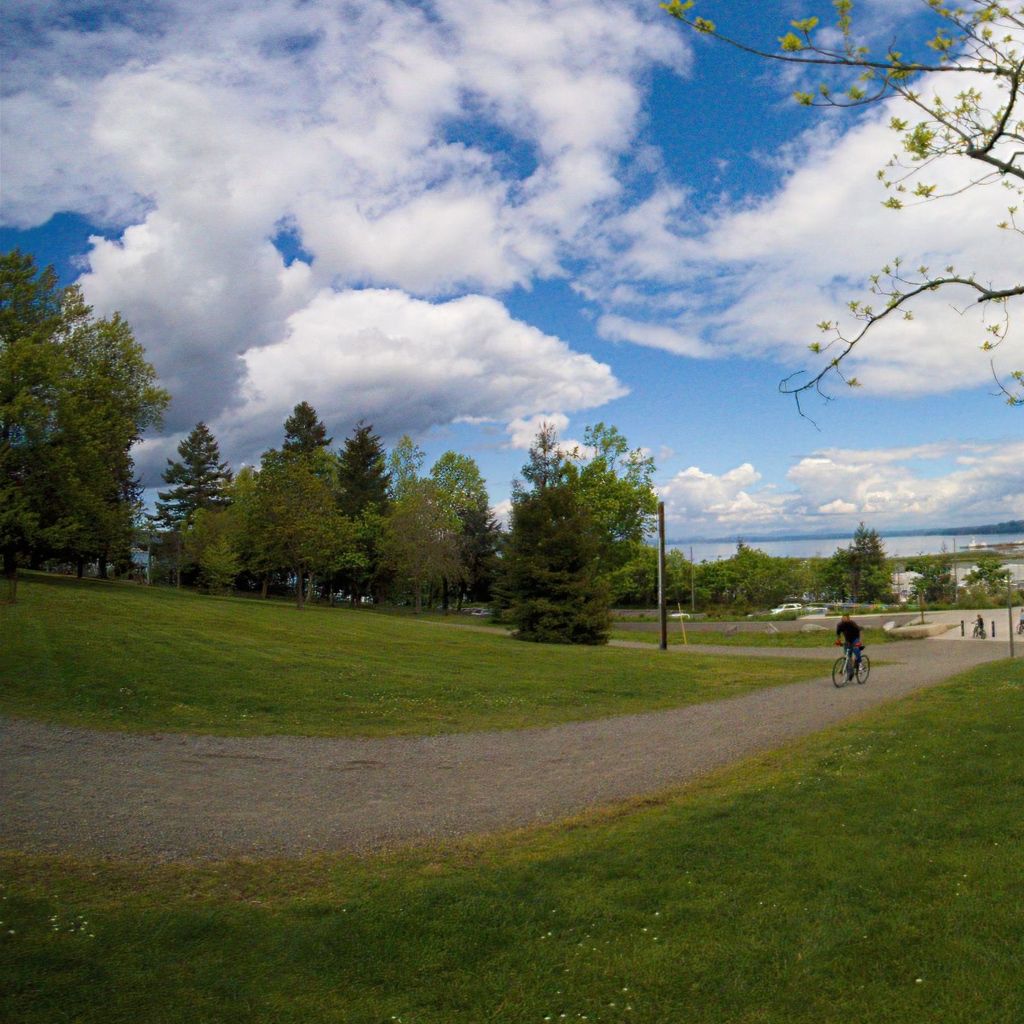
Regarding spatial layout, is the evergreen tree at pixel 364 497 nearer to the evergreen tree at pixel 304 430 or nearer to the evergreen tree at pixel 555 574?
the evergreen tree at pixel 304 430

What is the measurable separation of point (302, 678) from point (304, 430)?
60.6 meters

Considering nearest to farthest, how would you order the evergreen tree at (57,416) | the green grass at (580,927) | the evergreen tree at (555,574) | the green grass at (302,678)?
1. the green grass at (580,927)
2. the green grass at (302,678)
3. the evergreen tree at (57,416)
4. the evergreen tree at (555,574)

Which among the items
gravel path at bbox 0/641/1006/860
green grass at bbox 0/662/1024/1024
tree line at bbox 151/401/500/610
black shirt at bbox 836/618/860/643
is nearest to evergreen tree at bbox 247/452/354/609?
tree line at bbox 151/401/500/610

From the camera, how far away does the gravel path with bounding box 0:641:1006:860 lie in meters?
6.89

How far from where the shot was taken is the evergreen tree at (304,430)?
73.2m

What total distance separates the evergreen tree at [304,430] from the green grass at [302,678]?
4722cm

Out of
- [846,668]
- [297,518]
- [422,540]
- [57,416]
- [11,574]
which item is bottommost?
[846,668]

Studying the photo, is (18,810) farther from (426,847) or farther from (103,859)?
(426,847)

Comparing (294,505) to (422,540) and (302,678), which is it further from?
(302,678)

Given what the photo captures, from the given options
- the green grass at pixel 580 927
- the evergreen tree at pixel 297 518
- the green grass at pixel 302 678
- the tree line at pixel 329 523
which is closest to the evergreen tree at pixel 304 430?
the tree line at pixel 329 523

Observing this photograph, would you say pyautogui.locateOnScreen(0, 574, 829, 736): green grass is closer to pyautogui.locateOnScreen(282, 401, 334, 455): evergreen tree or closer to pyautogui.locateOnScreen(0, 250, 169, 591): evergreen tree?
pyautogui.locateOnScreen(0, 250, 169, 591): evergreen tree

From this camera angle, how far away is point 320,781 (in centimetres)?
915

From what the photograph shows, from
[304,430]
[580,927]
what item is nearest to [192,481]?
[304,430]

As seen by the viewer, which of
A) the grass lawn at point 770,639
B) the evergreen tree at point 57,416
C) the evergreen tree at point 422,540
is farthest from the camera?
the evergreen tree at point 422,540
